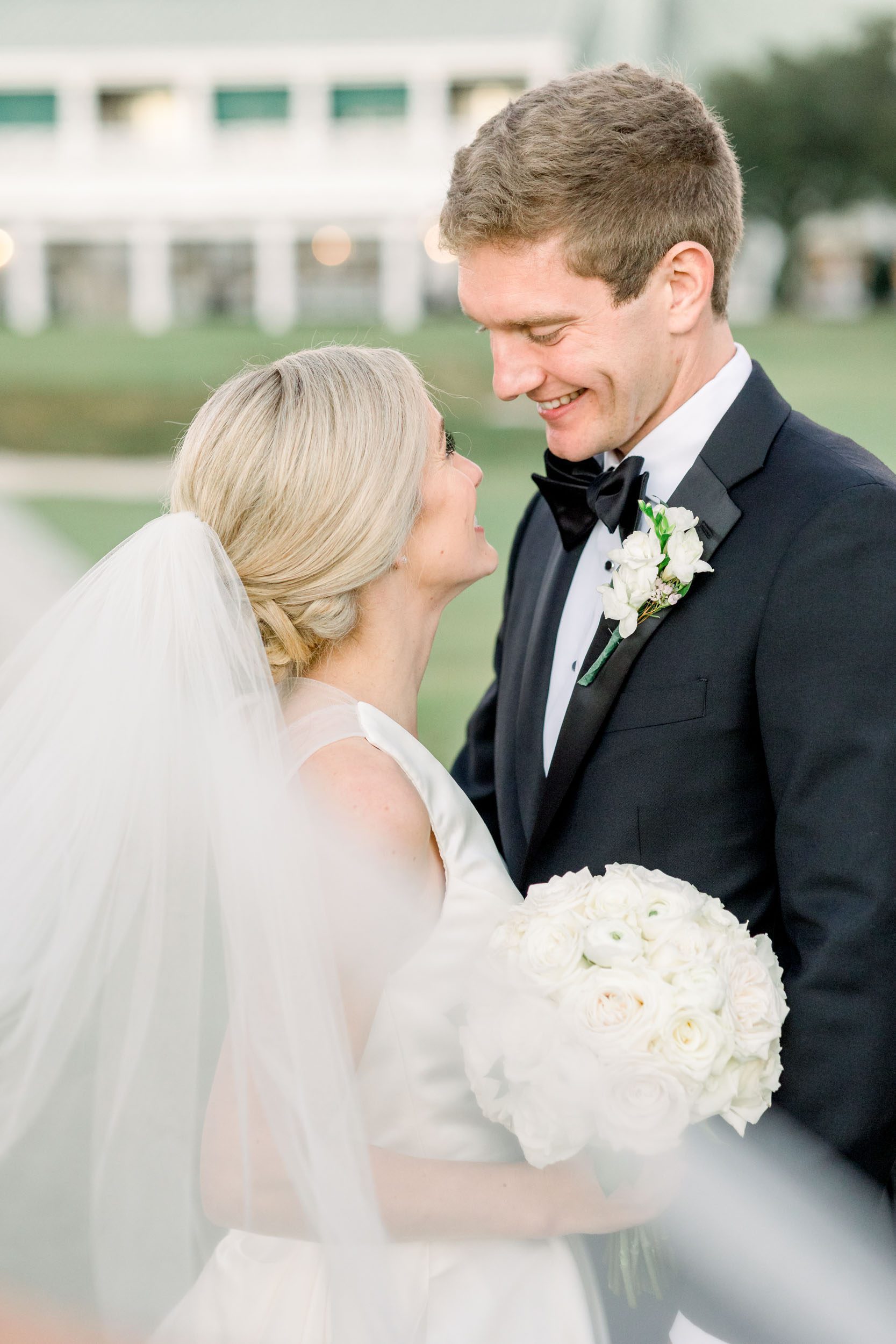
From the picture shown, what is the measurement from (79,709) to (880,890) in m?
1.26

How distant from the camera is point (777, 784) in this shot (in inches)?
80.7

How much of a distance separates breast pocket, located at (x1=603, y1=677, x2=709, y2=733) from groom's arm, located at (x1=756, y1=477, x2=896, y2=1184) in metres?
0.13

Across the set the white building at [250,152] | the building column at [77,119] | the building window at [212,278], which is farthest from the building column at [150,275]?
the building column at [77,119]

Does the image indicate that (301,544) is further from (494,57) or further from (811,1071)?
(494,57)

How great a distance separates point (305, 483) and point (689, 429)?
2.42ft

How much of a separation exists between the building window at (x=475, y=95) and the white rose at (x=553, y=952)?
45.9 m

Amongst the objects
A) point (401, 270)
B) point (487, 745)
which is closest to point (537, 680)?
point (487, 745)

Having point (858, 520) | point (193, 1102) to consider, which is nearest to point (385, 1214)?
point (193, 1102)

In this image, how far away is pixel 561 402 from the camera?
2.50 metres

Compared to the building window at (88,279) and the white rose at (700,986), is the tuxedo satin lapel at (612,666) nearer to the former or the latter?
the white rose at (700,986)

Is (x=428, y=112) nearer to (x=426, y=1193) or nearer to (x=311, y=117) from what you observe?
(x=311, y=117)

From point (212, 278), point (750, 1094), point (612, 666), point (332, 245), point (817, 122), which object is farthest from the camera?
point (212, 278)

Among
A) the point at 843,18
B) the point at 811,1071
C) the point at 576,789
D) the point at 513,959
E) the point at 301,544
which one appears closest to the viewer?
the point at 513,959

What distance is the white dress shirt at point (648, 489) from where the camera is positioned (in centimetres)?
241
